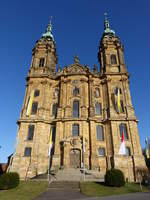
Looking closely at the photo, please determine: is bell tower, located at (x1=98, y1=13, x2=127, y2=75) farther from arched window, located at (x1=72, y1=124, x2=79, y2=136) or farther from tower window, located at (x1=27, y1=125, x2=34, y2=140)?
tower window, located at (x1=27, y1=125, x2=34, y2=140)

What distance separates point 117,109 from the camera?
112 ft

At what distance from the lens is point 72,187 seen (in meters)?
18.3

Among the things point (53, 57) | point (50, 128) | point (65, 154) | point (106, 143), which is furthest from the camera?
point (53, 57)

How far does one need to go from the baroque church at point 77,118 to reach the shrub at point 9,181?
10.2m

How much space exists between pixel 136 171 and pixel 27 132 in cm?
2028

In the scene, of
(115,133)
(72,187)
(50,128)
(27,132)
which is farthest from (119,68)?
(72,187)

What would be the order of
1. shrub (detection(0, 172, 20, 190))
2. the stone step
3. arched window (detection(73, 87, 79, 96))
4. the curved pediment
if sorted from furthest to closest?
the curved pediment
arched window (detection(73, 87, 79, 96))
the stone step
shrub (detection(0, 172, 20, 190))

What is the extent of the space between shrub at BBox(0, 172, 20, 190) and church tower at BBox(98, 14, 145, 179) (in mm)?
16310

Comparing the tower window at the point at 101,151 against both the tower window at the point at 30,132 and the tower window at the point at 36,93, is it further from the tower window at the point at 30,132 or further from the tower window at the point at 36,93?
the tower window at the point at 36,93

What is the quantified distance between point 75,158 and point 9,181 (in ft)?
46.0

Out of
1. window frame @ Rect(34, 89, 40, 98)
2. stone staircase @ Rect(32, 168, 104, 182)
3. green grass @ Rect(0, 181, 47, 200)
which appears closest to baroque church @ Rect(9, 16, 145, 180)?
window frame @ Rect(34, 89, 40, 98)

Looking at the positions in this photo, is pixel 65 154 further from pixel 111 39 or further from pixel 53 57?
pixel 111 39

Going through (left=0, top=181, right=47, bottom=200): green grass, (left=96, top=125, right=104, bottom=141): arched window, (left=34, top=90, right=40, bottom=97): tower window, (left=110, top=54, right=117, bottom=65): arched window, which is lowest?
(left=0, top=181, right=47, bottom=200): green grass

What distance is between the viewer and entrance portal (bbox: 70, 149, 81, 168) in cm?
2935
